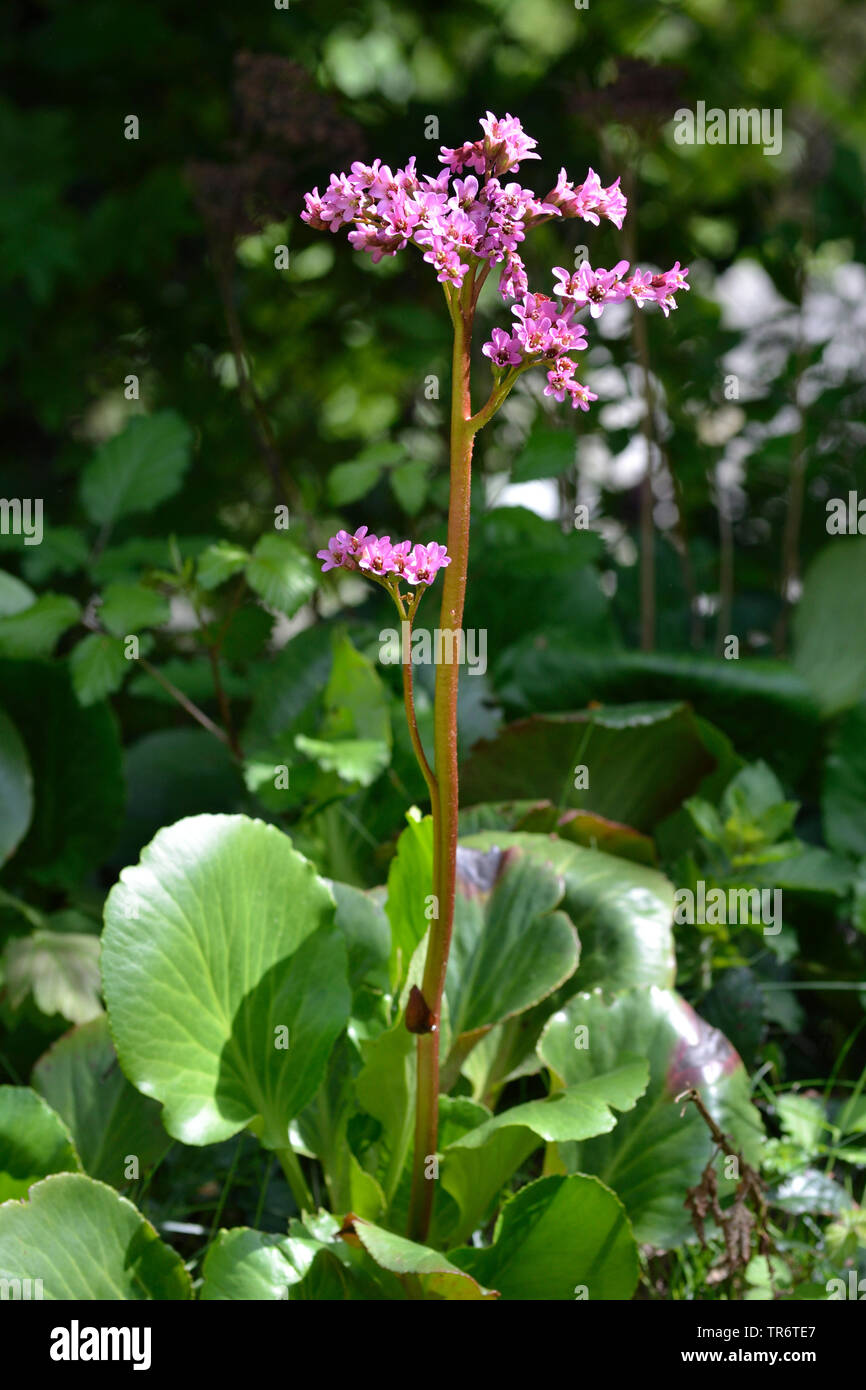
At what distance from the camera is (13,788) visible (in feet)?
5.23

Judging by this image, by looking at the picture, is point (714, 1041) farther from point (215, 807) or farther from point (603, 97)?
point (603, 97)

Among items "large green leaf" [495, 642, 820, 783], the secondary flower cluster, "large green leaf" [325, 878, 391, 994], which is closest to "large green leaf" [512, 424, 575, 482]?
"large green leaf" [495, 642, 820, 783]

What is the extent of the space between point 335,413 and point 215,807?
133cm

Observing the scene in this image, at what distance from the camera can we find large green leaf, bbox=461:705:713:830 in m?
1.58

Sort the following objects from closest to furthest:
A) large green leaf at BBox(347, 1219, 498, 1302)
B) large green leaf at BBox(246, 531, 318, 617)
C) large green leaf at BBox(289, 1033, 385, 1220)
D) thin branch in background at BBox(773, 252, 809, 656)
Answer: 1. large green leaf at BBox(347, 1219, 498, 1302)
2. large green leaf at BBox(289, 1033, 385, 1220)
3. large green leaf at BBox(246, 531, 318, 617)
4. thin branch in background at BBox(773, 252, 809, 656)

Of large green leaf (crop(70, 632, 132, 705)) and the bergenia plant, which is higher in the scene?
large green leaf (crop(70, 632, 132, 705))

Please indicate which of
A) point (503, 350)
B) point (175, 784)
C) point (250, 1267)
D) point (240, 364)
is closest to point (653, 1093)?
point (250, 1267)

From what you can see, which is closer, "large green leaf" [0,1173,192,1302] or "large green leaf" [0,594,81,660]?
"large green leaf" [0,1173,192,1302]

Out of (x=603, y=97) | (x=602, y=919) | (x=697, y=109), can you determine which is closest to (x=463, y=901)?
(x=602, y=919)

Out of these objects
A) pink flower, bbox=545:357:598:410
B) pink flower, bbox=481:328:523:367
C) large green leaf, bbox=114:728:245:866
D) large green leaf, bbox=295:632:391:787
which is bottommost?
large green leaf, bbox=114:728:245:866

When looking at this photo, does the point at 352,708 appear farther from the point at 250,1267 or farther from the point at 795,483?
the point at 795,483

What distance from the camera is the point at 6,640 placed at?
151cm

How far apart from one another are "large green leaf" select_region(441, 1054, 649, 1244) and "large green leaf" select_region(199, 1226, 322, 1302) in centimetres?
16

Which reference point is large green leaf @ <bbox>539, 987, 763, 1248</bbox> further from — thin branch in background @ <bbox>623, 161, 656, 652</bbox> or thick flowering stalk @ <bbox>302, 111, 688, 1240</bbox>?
thin branch in background @ <bbox>623, 161, 656, 652</bbox>
